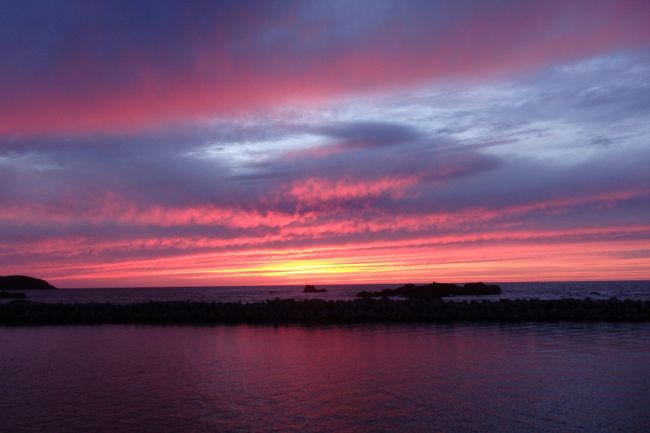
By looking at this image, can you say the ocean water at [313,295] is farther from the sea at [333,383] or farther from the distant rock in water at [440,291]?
the sea at [333,383]

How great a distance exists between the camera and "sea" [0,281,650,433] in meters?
10.9

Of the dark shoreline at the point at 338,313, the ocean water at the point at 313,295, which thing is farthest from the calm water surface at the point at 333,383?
the ocean water at the point at 313,295

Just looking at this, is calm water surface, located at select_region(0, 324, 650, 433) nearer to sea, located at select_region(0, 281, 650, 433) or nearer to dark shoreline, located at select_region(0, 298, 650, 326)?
sea, located at select_region(0, 281, 650, 433)

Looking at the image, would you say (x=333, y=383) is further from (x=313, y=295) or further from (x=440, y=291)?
(x=313, y=295)

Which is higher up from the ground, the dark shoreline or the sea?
the dark shoreline

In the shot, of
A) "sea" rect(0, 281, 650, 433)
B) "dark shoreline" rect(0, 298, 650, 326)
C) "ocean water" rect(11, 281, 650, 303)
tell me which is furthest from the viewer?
"ocean water" rect(11, 281, 650, 303)

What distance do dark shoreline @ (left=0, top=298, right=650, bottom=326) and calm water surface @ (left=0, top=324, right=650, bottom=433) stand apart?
668cm

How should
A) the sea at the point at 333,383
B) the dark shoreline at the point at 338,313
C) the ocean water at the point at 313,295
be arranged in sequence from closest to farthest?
the sea at the point at 333,383 → the dark shoreline at the point at 338,313 → the ocean water at the point at 313,295

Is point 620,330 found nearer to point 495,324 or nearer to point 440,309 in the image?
point 495,324

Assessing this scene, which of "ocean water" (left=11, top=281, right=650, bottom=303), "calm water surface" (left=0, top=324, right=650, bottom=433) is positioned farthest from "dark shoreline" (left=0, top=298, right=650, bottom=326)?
"ocean water" (left=11, top=281, right=650, bottom=303)

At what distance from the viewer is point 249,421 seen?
1101cm

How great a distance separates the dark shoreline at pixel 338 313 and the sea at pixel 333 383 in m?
6.47

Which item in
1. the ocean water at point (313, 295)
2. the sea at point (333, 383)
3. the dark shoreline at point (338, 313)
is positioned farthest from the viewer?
the ocean water at point (313, 295)

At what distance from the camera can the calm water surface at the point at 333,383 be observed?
10.9 metres
